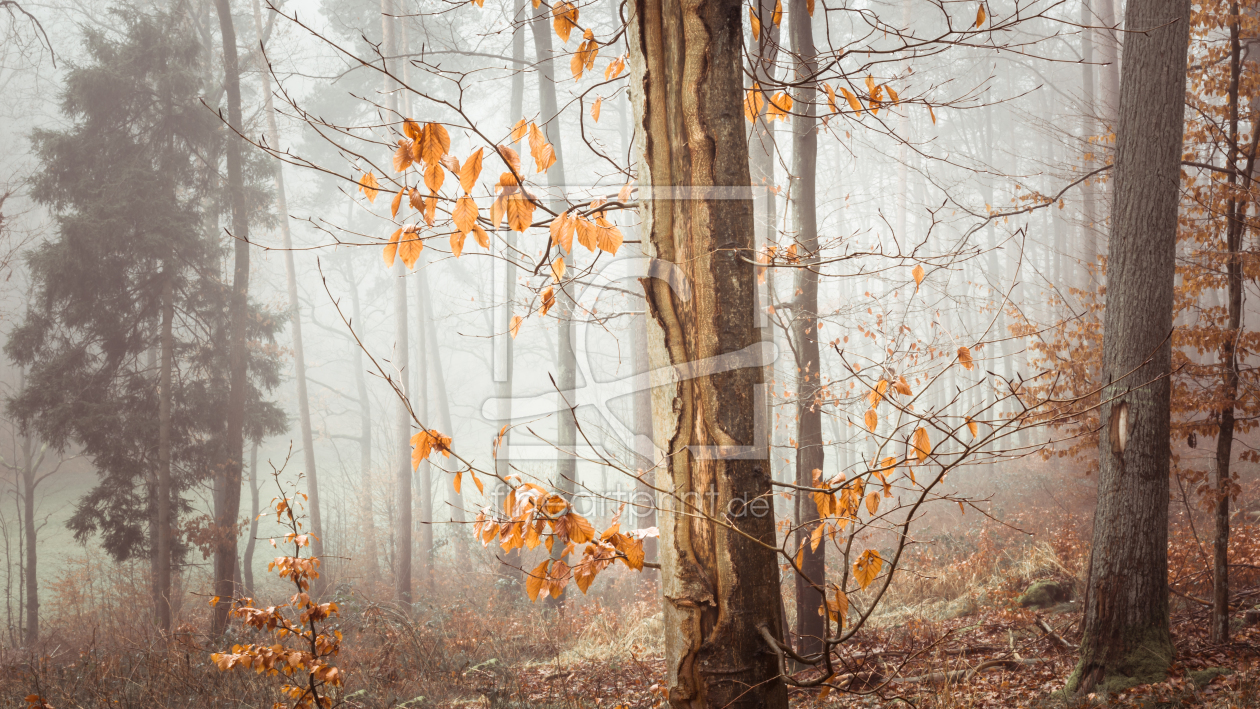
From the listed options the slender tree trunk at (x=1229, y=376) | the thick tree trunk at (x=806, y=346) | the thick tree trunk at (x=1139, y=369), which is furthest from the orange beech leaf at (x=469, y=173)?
the slender tree trunk at (x=1229, y=376)

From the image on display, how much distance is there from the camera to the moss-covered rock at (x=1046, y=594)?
673cm

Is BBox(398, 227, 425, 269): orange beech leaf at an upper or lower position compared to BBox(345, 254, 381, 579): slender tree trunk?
upper

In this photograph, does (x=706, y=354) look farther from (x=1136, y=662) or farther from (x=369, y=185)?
(x=1136, y=662)

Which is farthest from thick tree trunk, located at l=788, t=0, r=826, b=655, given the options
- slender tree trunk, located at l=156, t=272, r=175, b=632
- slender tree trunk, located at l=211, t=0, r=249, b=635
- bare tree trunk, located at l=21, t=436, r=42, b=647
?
bare tree trunk, located at l=21, t=436, r=42, b=647

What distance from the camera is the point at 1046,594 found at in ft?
22.2

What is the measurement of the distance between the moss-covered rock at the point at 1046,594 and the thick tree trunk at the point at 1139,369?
2.54 m

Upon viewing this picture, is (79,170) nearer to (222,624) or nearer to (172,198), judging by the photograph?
(172,198)

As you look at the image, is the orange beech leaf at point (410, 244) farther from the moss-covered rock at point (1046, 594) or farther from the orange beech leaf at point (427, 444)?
the moss-covered rock at point (1046, 594)

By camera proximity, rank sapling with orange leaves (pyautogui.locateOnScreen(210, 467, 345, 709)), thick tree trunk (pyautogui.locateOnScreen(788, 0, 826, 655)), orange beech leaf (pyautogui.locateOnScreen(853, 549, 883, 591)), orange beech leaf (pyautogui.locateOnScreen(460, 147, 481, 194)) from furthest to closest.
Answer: thick tree trunk (pyautogui.locateOnScreen(788, 0, 826, 655)) → sapling with orange leaves (pyautogui.locateOnScreen(210, 467, 345, 709)) → orange beech leaf (pyautogui.locateOnScreen(853, 549, 883, 591)) → orange beech leaf (pyautogui.locateOnScreen(460, 147, 481, 194))

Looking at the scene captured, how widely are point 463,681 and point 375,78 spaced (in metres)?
15.5

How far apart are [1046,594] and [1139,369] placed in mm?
3475

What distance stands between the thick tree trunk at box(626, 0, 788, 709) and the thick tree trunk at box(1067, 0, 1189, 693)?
3900 mm

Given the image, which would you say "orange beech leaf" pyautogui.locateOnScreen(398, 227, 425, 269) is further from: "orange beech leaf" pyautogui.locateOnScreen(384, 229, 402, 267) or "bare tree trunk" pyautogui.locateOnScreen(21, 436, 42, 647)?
"bare tree trunk" pyautogui.locateOnScreen(21, 436, 42, 647)

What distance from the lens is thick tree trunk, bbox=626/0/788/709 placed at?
174cm
